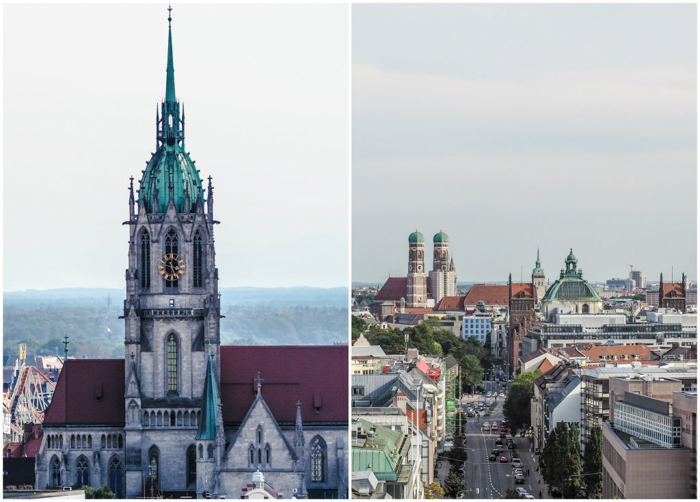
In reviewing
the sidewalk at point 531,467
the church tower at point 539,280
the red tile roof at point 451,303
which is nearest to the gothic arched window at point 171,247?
the sidewalk at point 531,467

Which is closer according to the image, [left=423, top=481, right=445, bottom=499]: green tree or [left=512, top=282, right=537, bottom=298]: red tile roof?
[left=423, top=481, right=445, bottom=499]: green tree

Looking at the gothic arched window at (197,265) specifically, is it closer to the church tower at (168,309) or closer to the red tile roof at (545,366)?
the church tower at (168,309)

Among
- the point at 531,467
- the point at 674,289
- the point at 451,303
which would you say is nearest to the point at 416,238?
the point at 674,289

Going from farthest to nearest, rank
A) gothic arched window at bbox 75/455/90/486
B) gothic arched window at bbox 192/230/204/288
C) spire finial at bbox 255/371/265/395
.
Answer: gothic arched window at bbox 192/230/204/288
gothic arched window at bbox 75/455/90/486
spire finial at bbox 255/371/265/395

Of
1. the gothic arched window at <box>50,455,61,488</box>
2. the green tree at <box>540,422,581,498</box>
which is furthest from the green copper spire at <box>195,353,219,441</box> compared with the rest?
the green tree at <box>540,422,581,498</box>

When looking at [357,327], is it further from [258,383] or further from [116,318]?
[258,383]

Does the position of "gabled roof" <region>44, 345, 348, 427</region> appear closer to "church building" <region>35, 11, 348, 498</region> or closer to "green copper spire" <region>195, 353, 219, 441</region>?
"church building" <region>35, 11, 348, 498</region>
